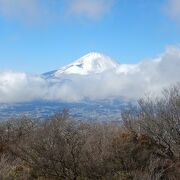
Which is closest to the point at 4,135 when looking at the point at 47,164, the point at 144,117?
the point at 144,117

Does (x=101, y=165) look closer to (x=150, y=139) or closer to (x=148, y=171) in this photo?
(x=148, y=171)

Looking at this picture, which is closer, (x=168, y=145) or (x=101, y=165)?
(x=101, y=165)

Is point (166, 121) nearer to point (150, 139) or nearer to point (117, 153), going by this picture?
point (150, 139)

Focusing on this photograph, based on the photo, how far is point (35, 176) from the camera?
20969mm

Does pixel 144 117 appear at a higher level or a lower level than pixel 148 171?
higher

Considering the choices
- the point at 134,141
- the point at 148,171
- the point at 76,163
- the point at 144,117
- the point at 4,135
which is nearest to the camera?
the point at 148,171

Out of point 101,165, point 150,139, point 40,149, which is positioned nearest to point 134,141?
point 150,139

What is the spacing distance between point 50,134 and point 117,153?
3.07 metres

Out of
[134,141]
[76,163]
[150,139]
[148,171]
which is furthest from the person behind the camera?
[150,139]

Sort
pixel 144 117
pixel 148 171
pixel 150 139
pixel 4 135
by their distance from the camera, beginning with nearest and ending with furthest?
pixel 148 171, pixel 150 139, pixel 144 117, pixel 4 135

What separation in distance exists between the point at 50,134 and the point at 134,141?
15.9 ft

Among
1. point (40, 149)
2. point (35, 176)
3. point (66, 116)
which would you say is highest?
point (66, 116)

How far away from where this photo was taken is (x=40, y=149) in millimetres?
19969

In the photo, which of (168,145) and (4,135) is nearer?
(168,145)
